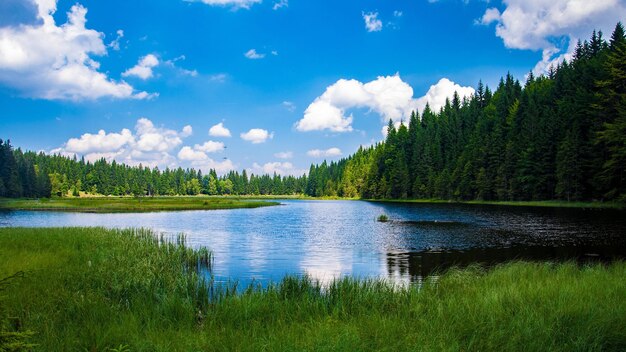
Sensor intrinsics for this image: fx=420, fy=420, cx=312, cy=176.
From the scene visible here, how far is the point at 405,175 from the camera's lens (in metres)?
141

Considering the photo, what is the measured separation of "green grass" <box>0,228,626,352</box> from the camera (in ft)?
28.6

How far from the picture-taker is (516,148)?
9731 centimetres

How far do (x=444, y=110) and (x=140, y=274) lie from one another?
517ft

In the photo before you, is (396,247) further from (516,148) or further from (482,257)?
(516,148)

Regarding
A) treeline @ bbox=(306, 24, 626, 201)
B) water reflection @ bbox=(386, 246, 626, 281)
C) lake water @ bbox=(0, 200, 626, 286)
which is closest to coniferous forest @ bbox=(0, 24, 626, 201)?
treeline @ bbox=(306, 24, 626, 201)

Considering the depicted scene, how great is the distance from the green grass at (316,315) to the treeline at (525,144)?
53011 millimetres

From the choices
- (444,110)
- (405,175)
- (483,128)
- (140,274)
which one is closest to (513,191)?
(483,128)

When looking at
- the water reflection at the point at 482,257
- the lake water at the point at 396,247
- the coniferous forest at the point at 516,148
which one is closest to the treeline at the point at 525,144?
the coniferous forest at the point at 516,148

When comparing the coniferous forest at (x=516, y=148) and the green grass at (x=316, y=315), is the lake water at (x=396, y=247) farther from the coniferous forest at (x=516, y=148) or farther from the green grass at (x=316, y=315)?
the coniferous forest at (x=516, y=148)

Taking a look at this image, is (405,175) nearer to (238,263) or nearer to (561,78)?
(561,78)

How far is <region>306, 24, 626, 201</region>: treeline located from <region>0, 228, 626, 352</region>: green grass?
53.0 m

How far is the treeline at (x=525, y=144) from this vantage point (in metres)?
67.6

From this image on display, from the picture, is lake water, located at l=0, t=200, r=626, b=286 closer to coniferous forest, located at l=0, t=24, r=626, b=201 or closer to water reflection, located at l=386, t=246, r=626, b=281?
water reflection, located at l=386, t=246, r=626, b=281

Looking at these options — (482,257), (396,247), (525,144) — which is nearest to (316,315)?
(482,257)
